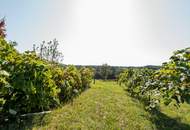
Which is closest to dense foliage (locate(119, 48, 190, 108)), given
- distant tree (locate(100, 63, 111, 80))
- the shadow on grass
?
the shadow on grass

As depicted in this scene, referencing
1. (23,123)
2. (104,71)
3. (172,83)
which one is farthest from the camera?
(104,71)

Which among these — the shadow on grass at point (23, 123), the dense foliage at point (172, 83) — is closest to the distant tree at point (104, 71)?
the shadow on grass at point (23, 123)

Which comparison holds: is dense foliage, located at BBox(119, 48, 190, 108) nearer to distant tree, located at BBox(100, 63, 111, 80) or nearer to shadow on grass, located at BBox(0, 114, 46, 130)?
shadow on grass, located at BBox(0, 114, 46, 130)

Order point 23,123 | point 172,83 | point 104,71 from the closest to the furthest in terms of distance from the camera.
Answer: point 172,83 → point 23,123 → point 104,71

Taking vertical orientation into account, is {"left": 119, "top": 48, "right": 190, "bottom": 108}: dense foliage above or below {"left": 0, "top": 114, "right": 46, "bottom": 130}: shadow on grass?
above

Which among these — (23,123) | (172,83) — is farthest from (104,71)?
(172,83)

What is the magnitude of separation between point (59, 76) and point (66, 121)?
398cm

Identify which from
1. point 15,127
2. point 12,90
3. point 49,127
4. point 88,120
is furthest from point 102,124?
point 12,90

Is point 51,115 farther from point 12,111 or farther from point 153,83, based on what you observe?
point 153,83

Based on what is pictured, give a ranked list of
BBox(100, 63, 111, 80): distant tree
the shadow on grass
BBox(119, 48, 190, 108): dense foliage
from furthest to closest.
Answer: BBox(100, 63, 111, 80): distant tree, the shadow on grass, BBox(119, 48, 190, 108): dense foliage

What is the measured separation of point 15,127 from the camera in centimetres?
770

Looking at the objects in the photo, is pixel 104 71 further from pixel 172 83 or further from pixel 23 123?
pixel 172 83

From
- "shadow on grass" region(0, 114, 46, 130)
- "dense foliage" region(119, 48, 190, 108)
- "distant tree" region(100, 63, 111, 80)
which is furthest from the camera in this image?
"distant tree" region(100, 63, 111, 80)

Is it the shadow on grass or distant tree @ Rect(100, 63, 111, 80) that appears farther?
distant tree @ Rect(100, 63, 111, 80)
